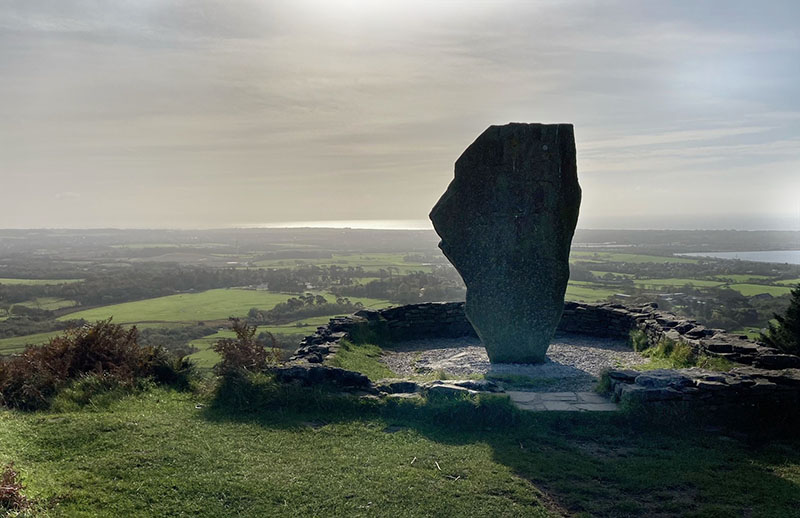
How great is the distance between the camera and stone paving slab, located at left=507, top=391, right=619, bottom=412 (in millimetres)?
9102

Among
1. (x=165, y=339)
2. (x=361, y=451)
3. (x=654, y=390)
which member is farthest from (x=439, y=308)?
(x=165, y=339)

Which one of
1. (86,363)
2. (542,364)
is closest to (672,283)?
(542,364)

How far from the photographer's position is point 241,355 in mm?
10258

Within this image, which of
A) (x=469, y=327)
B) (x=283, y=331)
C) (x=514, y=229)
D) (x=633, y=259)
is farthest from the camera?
(x=633, y=259)

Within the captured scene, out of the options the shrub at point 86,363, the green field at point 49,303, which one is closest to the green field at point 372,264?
the green field at point 49,303

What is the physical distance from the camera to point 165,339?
24141mm

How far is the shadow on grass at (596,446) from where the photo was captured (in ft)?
20.3

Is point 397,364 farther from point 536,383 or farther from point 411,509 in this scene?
point 411,509

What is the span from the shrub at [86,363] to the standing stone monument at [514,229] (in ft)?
24.0

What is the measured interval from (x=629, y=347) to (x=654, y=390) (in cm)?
703

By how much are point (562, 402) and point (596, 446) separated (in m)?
1.68

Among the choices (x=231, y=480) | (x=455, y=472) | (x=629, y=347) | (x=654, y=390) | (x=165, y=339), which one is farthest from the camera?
(x=165, y=339)

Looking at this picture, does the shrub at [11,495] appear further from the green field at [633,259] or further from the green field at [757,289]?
the green field at [633,259]

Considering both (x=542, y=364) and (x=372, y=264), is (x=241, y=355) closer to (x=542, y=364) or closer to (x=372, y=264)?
(x=542, y=364)
